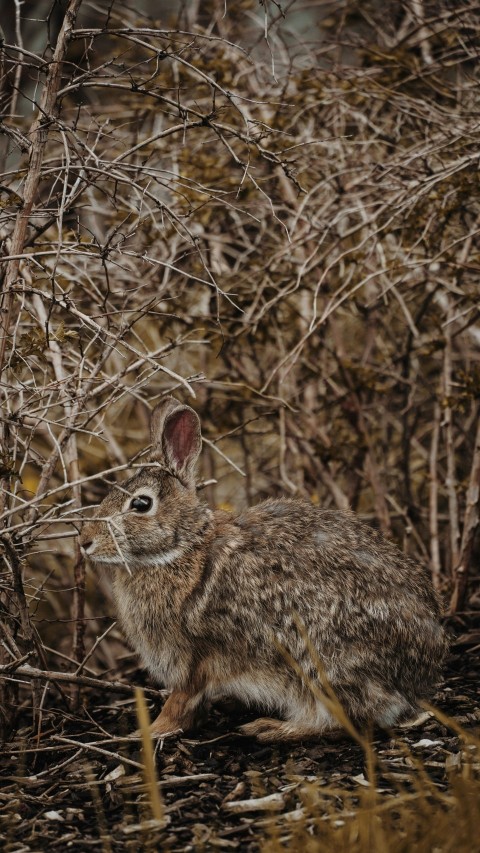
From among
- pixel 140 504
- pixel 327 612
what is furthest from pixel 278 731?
pixel 140 504

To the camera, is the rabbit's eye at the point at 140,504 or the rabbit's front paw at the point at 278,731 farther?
the rabbit's eye at the point at 140,504

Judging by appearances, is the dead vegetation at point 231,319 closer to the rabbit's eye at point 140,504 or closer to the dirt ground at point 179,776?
the dirt ground at point 179,776

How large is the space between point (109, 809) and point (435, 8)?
508cm

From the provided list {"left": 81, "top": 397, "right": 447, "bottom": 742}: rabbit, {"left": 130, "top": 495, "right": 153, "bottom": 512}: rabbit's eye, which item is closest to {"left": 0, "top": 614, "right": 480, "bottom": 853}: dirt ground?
{"left": 81, "top": 397, "right": 447, "bottom": 742}: rabbit

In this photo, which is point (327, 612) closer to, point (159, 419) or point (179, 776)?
point (179, 776)

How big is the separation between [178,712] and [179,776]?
1.32 feet

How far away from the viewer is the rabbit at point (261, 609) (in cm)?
434

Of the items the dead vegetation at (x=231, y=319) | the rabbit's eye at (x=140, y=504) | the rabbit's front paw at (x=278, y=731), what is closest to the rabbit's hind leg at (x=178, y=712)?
the dead vegetation at (x=231, y=319)

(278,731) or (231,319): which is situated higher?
(231,319)

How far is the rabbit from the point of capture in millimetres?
4336

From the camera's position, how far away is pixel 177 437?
472cm

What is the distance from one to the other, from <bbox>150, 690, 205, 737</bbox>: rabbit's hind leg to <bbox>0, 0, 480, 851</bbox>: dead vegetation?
0.11 meters

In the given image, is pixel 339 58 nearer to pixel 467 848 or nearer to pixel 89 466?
pixel 89 466

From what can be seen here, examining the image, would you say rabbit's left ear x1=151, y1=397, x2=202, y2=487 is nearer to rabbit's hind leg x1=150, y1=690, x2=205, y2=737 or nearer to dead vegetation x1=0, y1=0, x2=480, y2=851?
dead vegetation x1=0, y1=0, x2=480, y2=851
